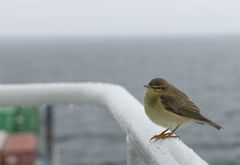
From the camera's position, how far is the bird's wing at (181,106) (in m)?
1.87

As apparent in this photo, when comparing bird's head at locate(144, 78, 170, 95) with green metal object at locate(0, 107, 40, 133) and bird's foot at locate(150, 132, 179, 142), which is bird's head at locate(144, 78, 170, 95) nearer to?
bird's foot at locate(150, 132, 179, 142)

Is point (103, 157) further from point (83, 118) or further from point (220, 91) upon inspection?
point (220, 91)

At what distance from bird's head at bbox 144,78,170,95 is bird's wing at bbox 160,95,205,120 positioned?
0.07ft

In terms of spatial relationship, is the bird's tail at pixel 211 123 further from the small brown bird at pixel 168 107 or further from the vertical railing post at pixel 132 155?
the vertical railing post at pixel 132 155

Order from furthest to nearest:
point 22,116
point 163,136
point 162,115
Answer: point 22,116, point 162,115, point 163,136

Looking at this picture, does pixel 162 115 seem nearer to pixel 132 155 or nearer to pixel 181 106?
pixel 181 106

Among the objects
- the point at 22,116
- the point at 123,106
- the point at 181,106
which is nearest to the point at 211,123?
the point at 181,106

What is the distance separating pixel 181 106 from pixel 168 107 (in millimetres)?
44

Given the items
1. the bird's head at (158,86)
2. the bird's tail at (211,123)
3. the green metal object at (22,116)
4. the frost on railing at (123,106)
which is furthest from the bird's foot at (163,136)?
the green metal object at (22,116)

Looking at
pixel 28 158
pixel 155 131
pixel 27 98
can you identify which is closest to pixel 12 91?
pixel 27 98

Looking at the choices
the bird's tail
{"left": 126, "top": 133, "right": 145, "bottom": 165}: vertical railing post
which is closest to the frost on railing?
{"left": 126, "top": 133, "right": 145, "bottom": 165}: vertical railing post

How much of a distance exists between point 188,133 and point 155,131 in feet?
150

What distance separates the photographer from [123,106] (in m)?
1.94

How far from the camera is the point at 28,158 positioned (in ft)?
44.3
